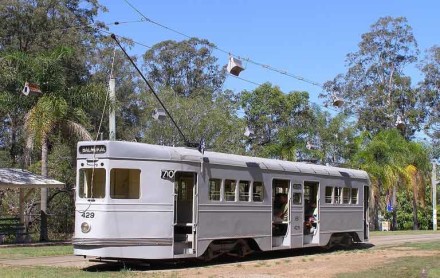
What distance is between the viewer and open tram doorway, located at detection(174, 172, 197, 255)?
15469 mm

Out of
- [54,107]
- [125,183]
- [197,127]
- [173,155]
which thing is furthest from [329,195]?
[197,127]

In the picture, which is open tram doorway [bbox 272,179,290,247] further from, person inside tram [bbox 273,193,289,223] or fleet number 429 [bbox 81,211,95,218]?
fleet number 429 [bbox 81,211,95,218]

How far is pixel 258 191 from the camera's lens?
58.7ft

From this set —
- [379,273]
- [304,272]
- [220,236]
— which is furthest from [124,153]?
[379,273]

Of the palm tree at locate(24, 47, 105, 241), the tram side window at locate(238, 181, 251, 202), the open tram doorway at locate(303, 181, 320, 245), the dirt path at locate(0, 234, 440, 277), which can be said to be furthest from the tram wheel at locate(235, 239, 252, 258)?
the palm tree at locate(24, 47, 105, 241)

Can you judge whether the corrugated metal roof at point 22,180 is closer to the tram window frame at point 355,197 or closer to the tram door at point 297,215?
the tram door at point 297,215

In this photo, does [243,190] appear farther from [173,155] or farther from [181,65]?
[181,65]

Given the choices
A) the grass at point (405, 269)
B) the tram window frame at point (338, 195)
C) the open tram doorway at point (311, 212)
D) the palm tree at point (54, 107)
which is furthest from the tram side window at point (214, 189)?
the palm tree at point (54, 107)

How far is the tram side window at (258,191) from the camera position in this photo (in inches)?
699

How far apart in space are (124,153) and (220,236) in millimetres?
3510

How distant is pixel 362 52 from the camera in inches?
2167

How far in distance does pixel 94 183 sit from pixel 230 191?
3.81 meters

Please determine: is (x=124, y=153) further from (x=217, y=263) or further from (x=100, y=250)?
(x=217, y=263)

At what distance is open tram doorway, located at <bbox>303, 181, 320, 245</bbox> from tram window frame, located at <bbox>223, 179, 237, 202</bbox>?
4.00 metres
